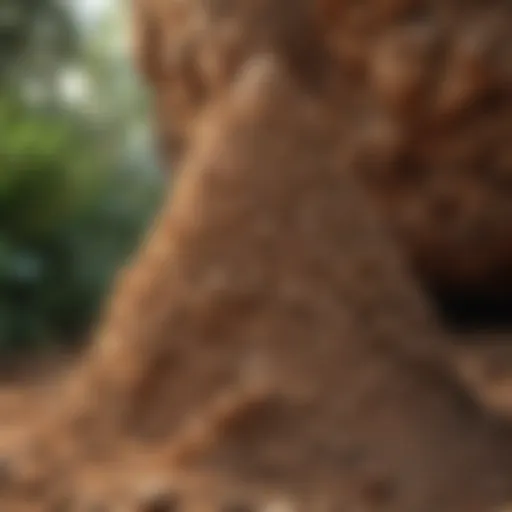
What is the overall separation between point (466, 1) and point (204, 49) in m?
0.53

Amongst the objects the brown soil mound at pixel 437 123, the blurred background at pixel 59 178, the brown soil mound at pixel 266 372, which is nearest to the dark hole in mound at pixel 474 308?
the brown soil mound at pixel 437 123

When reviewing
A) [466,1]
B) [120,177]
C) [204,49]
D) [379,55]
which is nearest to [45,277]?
[120,177]

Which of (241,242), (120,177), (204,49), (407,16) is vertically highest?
(120,177)

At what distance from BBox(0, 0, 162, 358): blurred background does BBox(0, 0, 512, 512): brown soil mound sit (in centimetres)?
123

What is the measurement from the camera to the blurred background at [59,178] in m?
2.32

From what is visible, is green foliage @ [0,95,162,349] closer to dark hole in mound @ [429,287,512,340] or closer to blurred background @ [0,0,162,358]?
blurred background @ [0,0,162,358]

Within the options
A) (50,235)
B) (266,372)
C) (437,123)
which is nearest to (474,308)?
(437,123)

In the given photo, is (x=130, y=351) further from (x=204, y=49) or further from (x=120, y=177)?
(x=120, y=177)

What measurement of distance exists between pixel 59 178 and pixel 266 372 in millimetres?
1603

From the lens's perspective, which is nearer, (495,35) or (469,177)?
(495,35)

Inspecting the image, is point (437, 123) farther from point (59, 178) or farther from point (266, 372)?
point (59, 178)

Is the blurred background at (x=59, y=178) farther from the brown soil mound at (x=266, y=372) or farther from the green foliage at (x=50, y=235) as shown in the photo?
the brown soil mound at (x=266, y=372)

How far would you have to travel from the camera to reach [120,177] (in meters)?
2.81

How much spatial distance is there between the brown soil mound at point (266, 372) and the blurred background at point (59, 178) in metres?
1.23
